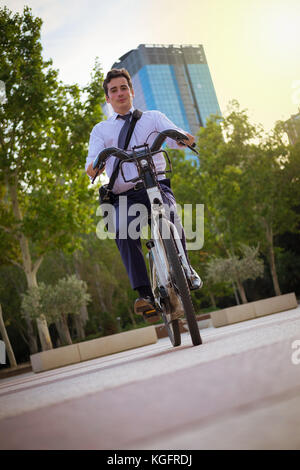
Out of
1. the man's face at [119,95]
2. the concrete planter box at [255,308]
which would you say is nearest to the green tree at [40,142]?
the concrete planter box at [255,308]

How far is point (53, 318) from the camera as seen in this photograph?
79.4 feet

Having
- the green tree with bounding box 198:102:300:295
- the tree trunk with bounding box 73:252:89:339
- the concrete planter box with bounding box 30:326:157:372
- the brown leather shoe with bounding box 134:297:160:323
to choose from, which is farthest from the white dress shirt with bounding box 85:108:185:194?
the tree trunk with bounding box 73:252:89:339

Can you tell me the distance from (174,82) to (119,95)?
A: 112948 mm


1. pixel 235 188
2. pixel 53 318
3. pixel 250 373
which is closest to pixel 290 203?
pixel 235 188

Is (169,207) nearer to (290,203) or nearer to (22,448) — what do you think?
(22,448)

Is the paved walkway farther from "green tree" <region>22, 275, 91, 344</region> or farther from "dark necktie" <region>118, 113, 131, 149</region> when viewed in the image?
"green tree" <region>22, 275, 91, 344</region>

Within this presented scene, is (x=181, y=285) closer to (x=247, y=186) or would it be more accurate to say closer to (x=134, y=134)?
(x=134, y=134)

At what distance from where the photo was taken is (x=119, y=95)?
5.33m

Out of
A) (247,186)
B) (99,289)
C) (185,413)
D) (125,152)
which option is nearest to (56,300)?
(247,186)

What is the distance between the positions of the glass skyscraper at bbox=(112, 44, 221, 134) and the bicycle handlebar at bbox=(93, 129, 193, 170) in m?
98.4

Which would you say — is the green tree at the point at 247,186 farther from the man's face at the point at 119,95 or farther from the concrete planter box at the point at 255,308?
the man's face at the point at 119,95

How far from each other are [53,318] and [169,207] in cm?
2050

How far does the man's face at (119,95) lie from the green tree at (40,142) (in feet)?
56.1

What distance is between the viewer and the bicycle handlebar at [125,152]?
4.52 metres
